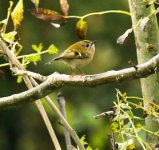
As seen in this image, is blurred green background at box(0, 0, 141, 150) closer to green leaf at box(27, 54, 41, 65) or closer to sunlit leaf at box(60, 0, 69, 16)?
green leaf at box(27, 54, 41, 65)

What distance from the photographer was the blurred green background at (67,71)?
232 inches

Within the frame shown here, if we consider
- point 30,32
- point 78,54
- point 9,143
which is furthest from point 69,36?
point 78,54

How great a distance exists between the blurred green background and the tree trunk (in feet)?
13.4

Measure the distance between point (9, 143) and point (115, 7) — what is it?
1.64 meters

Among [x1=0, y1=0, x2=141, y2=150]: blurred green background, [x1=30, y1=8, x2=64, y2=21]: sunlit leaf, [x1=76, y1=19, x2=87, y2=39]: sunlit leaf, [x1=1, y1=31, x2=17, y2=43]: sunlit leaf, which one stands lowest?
[x1=0, y1=0, x2=141, y2=150]: blurred green background

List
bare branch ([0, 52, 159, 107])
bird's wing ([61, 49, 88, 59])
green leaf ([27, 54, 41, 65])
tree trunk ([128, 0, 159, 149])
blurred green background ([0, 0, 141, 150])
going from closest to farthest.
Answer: bare branch ([0, 52, 159, 107]) → tree trunk ([128, 0, 159, 149]) → green leaf ([27, 54, 41, 65]) → bird's wing ([61, 49, 88, 59]) → blurred green background ([0, 0, 141, 150])

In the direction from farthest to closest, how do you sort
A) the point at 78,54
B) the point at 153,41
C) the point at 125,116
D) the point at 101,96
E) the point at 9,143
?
the point at 9,143 < the point at 101,96 < the point at 78,54 < the point at 153,41 < the point at 125,116

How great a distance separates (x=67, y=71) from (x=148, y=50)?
4196 millimetres

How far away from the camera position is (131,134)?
1.45 metres

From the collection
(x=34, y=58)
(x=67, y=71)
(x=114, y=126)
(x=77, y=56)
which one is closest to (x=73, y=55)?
(x=77, y=56)

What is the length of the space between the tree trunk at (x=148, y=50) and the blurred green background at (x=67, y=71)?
4.08m

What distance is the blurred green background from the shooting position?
19.3 ft

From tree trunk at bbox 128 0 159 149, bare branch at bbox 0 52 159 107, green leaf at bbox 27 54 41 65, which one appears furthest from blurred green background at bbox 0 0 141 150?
bare branch at bbox 0 52 159 107

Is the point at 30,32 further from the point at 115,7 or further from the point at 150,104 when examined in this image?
the point at 150,104
